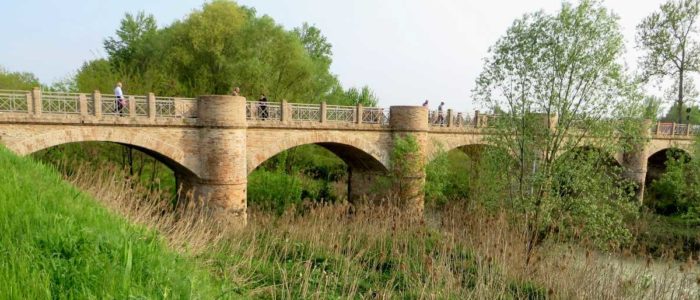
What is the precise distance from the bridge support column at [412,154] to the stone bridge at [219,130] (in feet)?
0.13

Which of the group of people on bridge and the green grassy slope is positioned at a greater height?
the group of people on bridge

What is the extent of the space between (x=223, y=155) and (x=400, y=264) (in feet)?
24.4

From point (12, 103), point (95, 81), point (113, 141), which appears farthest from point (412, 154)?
point (95, 81)

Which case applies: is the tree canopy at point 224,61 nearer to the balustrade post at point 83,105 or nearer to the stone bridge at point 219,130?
the stone bridge at point 219,130

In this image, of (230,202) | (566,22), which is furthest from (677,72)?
(230,202)

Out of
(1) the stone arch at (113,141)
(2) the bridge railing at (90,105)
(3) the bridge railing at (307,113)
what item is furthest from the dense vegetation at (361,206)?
(3) the bridge railing at (307,113)

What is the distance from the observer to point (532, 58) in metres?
11.3

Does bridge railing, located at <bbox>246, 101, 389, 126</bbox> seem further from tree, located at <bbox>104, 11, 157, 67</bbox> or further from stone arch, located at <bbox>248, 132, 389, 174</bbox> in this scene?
tree, located at <bbox>104, 11, 157, 67</bbox>

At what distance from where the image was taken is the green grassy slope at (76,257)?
209 cm

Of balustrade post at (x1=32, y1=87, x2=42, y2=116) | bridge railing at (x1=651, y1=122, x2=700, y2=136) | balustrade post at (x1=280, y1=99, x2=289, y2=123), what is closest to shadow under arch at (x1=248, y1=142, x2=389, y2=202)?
balustrade post at (x1=280, y1=99, x2=289, y2=123)

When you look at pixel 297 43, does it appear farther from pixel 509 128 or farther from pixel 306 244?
pixel 306 244

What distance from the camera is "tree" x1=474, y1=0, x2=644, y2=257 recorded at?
10.8 meters

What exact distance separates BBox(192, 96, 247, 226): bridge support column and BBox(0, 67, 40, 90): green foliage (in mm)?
11303

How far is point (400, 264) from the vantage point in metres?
7.75
